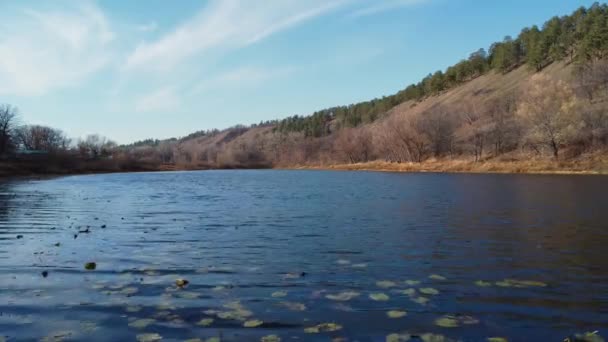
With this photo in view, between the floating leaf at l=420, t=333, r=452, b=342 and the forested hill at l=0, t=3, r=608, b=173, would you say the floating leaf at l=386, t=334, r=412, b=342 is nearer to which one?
the floating leaf at l=420, t=333, r=452, b=342

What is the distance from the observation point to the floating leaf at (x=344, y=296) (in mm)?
10688

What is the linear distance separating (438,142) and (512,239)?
11091cm

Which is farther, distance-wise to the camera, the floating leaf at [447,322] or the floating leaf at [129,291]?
the floating leaf at [129,291]

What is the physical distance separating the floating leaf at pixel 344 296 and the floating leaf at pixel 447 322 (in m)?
2.31

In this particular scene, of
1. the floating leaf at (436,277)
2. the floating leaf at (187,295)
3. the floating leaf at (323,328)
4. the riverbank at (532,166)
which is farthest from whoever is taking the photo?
the riverbank at (532,166)

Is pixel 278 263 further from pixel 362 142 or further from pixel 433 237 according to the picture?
pixel 362 142

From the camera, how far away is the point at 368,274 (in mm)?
13086

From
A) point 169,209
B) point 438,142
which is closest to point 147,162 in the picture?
point 438,142

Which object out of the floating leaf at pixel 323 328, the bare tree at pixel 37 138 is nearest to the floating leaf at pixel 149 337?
the floating leaf at pixel 323 328

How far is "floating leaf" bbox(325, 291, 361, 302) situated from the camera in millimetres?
10688

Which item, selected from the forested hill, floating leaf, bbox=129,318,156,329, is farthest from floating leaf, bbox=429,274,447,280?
the forested hill

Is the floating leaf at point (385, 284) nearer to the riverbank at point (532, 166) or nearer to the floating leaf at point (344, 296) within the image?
the floating leaf at point (344, 296)

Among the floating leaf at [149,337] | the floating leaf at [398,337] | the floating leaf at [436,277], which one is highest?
the floating leaf at [149,337]

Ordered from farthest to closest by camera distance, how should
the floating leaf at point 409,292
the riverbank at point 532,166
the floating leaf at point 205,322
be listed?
the riverbank at point 532,166 → the floating leaf at point 409,292 → the floating leaf at point 205,322
